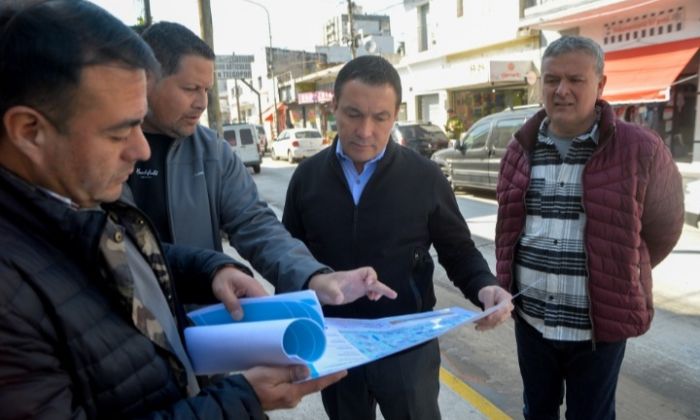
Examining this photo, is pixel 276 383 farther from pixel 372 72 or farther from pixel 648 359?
pixel 648 359

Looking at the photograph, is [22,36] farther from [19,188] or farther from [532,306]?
[532,306]

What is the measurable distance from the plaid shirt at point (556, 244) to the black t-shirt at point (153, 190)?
4.66ft

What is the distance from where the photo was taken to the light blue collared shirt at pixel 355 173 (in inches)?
75.4

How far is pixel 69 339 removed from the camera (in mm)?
825

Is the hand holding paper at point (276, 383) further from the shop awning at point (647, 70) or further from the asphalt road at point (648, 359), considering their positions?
the shop awning at point (647, 70)

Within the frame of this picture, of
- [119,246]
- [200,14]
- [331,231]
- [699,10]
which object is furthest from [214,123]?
[699,10]

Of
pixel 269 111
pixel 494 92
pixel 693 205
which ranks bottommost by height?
pixel 693 205

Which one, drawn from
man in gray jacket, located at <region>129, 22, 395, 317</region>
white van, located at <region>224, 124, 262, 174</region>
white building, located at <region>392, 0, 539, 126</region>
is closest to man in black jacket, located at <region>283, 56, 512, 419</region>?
man in gray jacket, located at <region>129, 22, 395, 317</region>

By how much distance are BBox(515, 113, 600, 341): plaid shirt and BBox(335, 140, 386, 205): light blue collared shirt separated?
741 mm

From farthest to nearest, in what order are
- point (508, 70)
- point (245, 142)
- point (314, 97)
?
point (314, 97)
point (245, 142)
point (508, 70)

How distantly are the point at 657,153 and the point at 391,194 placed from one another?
3.40 ft

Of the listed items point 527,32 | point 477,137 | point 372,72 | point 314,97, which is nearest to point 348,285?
point 372,72

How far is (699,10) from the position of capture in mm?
10898

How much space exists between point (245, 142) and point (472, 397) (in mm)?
16113
